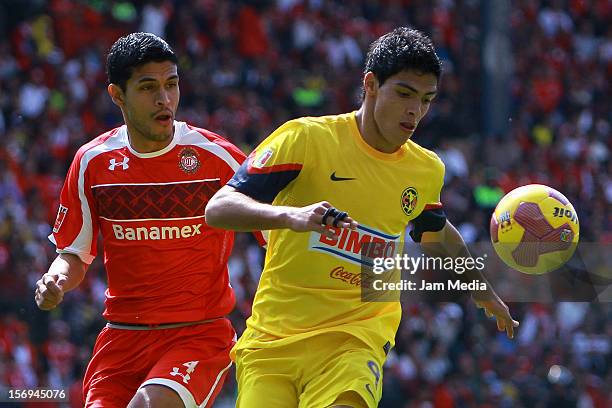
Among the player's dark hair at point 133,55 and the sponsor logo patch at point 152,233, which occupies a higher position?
the player's dark hair at point 133,55

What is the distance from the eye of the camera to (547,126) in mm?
21000

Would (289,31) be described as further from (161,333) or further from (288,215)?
(288,215)

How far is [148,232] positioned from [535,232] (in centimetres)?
194

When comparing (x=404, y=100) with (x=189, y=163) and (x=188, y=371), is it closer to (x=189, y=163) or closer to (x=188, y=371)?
(x=189, y=163)

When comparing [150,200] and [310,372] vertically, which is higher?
[150,200]

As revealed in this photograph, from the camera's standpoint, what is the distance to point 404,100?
18.1 feet

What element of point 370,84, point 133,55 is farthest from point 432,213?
point 133,55

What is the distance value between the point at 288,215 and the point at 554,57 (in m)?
18.8

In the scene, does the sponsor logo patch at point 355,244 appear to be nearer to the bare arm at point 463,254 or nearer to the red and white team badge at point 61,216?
the bare arm at point 463,254

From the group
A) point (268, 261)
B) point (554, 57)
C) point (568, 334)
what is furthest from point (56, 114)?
point (268, 261)

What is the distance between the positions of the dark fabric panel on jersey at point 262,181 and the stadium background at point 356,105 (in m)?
7.70

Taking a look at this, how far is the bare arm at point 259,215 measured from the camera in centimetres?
473

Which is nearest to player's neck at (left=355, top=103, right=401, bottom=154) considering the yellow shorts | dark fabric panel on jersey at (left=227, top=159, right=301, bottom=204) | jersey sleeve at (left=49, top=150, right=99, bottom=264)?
dark fabric panel on jersey at (left=227, top=159, right=301, bottom=204)

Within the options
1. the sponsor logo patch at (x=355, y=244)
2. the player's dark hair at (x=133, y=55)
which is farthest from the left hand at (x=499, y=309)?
the player's dark hair at (x=133, y=55)
